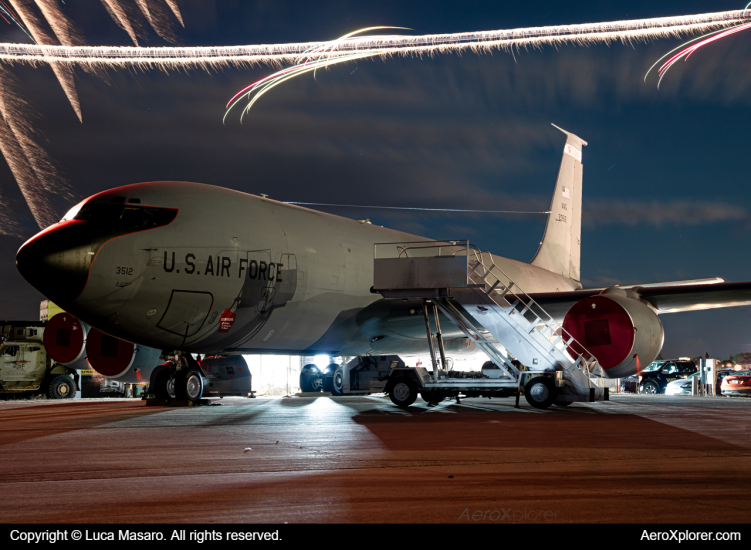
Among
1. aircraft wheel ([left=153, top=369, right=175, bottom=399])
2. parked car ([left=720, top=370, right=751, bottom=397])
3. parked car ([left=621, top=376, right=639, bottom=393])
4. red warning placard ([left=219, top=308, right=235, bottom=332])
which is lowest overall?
parked car ([left=621, top=376, right=639, bottom=393])

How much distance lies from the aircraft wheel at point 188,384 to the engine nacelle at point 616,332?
8.82 meters

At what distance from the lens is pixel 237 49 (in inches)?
750

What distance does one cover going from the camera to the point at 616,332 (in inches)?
615

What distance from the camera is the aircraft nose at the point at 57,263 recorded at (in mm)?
11891

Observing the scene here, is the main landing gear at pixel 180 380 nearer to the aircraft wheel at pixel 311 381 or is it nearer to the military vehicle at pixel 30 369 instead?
the aircraft wheel at pixel 311 381

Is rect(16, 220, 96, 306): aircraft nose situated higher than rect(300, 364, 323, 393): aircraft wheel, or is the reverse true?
rect(16, 220, 96, 306): aircraft nose

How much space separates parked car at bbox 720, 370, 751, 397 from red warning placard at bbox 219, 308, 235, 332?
22361mm

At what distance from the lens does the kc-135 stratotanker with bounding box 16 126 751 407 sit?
12508 millimetres

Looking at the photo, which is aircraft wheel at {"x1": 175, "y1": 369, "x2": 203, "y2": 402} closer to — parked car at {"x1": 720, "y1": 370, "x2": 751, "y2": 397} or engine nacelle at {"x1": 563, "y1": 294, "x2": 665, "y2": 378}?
engine nacelle at {"x1": 563, "y1": 294, "x2": 665, "y2": 378}

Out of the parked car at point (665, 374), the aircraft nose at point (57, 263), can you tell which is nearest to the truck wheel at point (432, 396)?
the aircraft nose at point (57, 263)

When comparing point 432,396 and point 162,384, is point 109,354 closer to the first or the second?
point 162,384

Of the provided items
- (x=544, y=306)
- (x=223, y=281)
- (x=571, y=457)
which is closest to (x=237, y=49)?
(x=223, y=281)

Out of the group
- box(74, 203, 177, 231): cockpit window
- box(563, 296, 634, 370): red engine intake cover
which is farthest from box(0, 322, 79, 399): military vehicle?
box(563, 296, 634, 370): red engine intake cover
